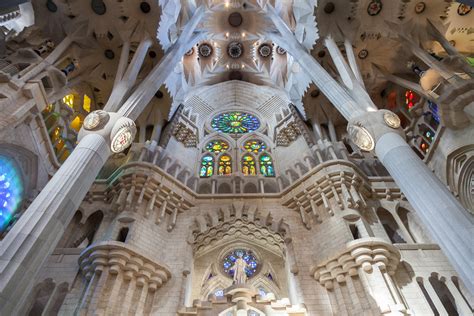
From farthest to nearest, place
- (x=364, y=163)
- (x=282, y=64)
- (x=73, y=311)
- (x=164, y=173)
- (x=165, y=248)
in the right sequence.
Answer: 1. (x=282, y=64)
2. (x=364, y=163)
3. (x=164, y=173)
4. (x=165, y=248)
5. (x=73, y=311)

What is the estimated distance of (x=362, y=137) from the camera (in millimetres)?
8180

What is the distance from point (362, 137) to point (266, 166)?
654cm

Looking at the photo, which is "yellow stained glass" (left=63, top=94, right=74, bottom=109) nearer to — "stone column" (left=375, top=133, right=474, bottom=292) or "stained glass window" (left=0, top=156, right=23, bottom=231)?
"stained glass window" (left=0, top=156, right=23, bottom=231)

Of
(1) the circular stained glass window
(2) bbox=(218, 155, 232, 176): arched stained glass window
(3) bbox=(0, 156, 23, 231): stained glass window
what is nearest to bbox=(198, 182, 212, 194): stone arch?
(2) bbox=(218, 155, 232, 176): arched stained glass window

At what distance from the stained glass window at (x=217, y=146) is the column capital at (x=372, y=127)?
7918 millimetres

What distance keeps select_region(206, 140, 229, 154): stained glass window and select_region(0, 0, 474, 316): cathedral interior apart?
105 millimetres

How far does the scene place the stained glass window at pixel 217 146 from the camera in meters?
15.4

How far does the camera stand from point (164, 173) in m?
11.4

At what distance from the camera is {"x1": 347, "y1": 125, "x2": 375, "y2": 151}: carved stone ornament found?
314 inches

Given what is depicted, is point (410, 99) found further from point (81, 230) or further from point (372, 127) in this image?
point (81, 230)

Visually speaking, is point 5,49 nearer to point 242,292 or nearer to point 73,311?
point 73,311

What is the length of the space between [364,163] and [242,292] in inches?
304

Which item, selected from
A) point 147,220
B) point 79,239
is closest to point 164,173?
point 147,220


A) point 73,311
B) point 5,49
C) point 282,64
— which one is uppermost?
point 282,64
